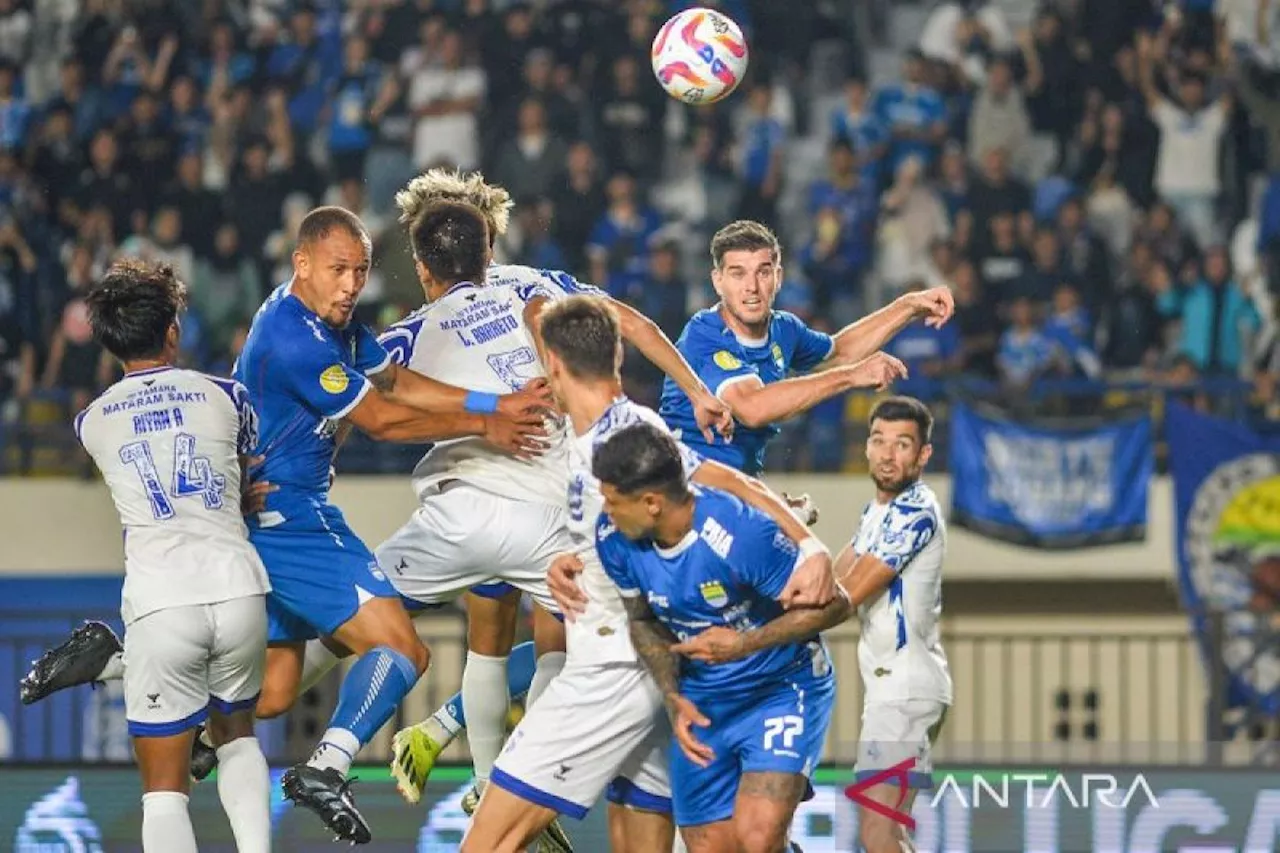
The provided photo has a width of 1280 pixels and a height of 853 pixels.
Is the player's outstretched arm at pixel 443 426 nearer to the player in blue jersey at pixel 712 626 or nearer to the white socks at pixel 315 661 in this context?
the white socks at pixel 315 661

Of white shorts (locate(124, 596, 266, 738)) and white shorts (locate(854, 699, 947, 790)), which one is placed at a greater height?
white shorts (locate(124, 596, 266, 738))

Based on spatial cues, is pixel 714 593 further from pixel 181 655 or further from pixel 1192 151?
pixel 1192 151

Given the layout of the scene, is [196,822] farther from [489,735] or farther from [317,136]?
[317,136]

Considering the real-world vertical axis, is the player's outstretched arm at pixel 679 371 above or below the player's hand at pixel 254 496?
above

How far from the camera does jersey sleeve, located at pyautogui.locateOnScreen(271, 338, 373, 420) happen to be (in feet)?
24.4

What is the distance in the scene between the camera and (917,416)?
8.57 m

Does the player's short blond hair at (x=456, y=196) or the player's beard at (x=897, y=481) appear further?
the player's beard at (x=897, y=481)

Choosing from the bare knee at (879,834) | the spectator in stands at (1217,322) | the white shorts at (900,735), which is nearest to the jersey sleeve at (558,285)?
the white shorts at (900,735)

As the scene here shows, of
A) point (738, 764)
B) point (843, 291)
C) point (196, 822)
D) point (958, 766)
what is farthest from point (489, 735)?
point (843, 291)

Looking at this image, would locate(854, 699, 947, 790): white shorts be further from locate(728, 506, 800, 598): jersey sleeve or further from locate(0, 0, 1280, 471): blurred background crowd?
locate(0, 0, 1280, 471): blurred background crowd

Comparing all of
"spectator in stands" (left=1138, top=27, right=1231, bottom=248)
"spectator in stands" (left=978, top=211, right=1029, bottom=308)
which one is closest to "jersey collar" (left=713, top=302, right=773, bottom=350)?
"spectator in stands" (left=978, top=211, right=1029, bottom=308)

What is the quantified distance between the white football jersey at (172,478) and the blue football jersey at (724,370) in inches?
69.2

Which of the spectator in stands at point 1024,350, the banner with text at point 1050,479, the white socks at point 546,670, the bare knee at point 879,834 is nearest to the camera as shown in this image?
the white socks at point 546,670

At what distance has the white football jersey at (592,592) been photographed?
22.2 feet
